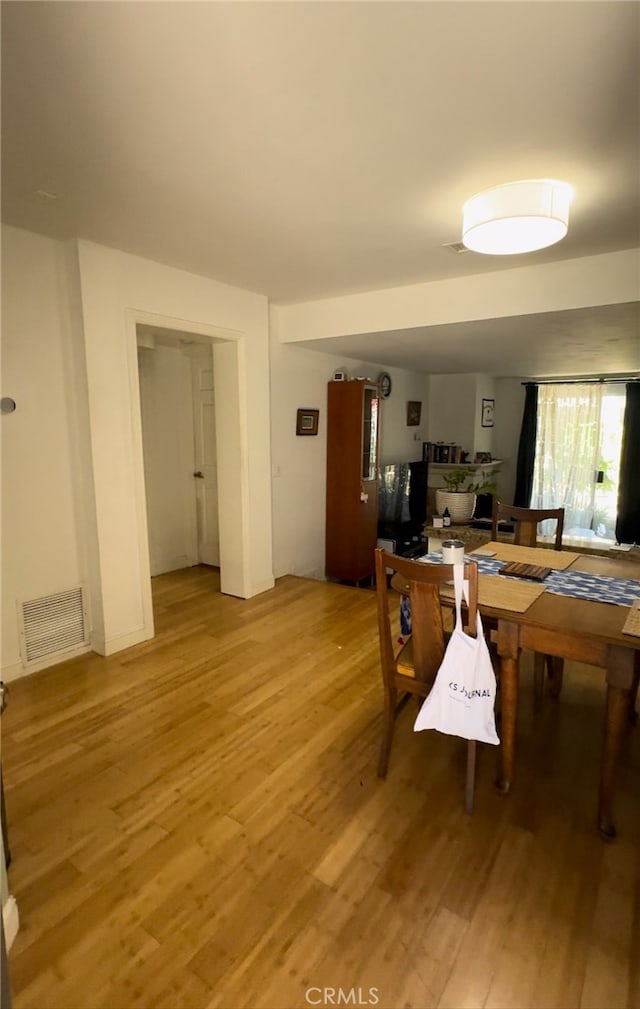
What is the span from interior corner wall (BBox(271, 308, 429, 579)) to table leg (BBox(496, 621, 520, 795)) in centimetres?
276

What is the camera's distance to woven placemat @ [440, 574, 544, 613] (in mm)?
1910

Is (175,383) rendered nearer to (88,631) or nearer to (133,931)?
(88,631)

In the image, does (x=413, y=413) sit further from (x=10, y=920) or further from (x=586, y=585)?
(x=10, y=920)

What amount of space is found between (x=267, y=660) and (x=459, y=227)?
262 centimetres

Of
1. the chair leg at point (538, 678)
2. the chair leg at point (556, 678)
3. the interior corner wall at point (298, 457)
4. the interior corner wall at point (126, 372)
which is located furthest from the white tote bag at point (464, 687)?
the interior corner wall at point (298, 457)

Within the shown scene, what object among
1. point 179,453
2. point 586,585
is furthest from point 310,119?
point 179,453

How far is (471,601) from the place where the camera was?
5.61 feet

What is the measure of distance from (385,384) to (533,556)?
3.60 metres

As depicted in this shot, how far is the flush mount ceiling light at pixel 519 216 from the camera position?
1.94 meters

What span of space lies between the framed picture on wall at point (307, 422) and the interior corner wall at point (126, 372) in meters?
0.75

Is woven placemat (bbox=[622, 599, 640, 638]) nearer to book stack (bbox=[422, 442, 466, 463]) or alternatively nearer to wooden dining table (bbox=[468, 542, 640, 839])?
wooden dining table (bbox=[468, 542, 640, 839])

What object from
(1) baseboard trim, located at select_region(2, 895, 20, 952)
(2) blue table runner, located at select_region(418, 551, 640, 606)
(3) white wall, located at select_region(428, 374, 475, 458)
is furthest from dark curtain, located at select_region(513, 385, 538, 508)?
(1) baseboard trim, located at select_region(2, 895, 20, 952)

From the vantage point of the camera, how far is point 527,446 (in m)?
6.79

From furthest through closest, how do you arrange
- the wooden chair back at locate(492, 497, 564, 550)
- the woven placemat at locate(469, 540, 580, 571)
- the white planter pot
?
the white planter pot
the wooden chair back at locate(492, 497, 564, 550)
the woven placemat at locate(469, 540, 580, 571)
